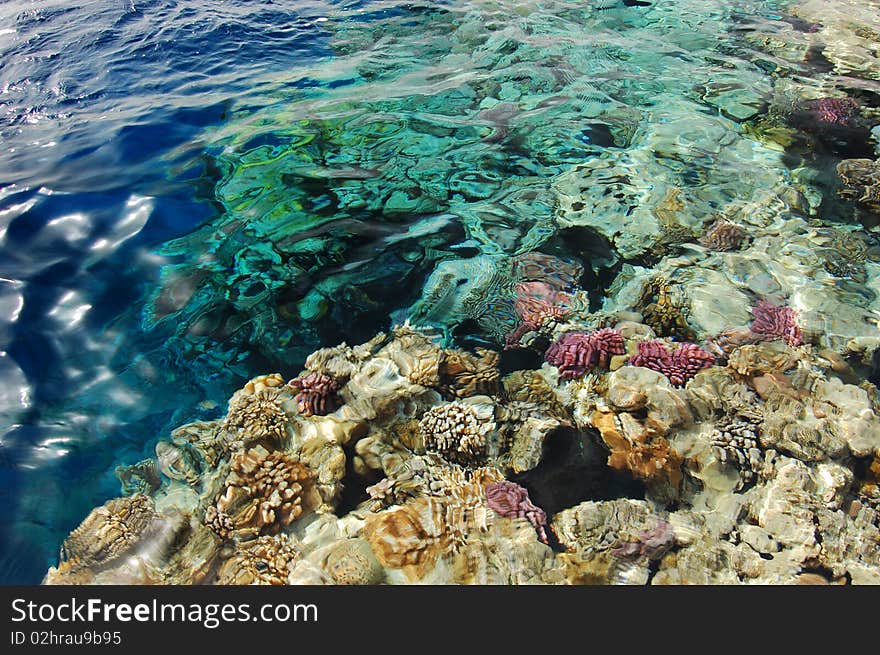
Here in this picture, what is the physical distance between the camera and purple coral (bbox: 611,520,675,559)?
278cm

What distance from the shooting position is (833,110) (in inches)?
275

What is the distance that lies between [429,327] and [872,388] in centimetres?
323

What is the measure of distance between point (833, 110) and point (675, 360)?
5.75 metres

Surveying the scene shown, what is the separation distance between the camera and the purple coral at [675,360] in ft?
12.3

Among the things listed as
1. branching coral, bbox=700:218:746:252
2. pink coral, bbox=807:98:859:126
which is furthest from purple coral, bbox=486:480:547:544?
pink coral, bbox=807:98:859:126

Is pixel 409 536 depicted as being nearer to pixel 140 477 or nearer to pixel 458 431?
pixel 458 431

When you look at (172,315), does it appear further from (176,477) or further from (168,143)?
(168,143)

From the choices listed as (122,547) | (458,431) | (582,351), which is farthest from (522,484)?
(122,547)

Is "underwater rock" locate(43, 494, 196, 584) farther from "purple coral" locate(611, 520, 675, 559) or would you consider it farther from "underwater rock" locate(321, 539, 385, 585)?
"purple coral" locate(611, 520, 675, 559)

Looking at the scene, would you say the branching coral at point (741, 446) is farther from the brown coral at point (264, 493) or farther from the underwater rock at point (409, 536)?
the brown coral at point (264, 493)

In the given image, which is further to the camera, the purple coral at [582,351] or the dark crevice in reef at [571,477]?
the purple coral at [582,351]

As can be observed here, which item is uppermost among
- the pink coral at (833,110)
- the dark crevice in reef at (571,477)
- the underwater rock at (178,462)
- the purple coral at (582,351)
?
the pink coral at (833,110)

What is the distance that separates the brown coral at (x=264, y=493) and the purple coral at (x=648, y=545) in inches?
69.9

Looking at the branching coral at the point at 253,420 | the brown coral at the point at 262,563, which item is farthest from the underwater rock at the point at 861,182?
the brown coral at the point at 262,563
